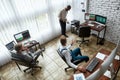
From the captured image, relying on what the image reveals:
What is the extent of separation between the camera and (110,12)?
3811mm

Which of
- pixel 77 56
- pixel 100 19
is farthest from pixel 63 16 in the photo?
pixel 77 56

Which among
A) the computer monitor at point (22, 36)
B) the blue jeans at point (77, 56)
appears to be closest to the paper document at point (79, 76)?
the blue jeans at point (77, 56)

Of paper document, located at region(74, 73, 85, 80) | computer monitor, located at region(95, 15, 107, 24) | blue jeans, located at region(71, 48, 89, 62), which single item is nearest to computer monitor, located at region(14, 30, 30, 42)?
blue jeans, located at region(71, 48, 89, 62)

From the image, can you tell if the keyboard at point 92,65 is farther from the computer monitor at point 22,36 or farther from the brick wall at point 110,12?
the computer monitor at point 22,36

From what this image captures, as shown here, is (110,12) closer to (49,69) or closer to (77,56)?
(77,56)

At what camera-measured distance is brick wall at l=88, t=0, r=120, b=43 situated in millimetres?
3632

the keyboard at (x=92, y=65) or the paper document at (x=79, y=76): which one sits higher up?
the keyboard at (x=92, y=65)

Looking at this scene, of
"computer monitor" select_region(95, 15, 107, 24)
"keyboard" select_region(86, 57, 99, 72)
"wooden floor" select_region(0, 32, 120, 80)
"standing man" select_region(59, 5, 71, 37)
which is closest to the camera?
"keyboard" select_region(86, 57, 99, 72)

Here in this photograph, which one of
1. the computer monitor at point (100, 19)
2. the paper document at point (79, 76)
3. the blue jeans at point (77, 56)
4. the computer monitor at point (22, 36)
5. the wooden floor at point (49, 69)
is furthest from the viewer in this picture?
the computer monitor at point (100, 19)

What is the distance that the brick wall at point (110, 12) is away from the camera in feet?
11.9

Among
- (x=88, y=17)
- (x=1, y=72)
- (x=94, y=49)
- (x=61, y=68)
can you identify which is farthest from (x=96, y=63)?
(x=1, y=72)

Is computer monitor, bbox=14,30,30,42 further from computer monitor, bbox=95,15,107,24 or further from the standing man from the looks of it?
computer monitor, bbox=95,15,107,24

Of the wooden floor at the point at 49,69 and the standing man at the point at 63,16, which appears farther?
the standing man at the point at 63,16

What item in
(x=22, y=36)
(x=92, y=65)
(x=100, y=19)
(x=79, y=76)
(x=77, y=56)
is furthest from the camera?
→ (x=100, y=19)
